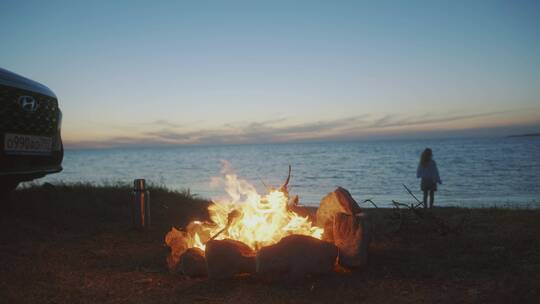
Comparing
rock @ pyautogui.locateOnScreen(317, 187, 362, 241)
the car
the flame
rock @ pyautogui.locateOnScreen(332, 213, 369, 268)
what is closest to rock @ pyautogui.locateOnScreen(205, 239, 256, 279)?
the flame

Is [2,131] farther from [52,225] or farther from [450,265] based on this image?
[450,265]

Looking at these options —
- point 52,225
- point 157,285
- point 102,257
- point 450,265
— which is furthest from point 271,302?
point 52,225

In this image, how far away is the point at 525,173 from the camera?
87.7 feet

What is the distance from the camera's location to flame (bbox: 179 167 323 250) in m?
4.85

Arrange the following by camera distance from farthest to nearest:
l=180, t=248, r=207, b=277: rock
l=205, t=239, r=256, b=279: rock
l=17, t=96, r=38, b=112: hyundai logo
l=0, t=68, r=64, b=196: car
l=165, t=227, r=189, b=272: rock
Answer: l=17, t=96, r=38, b=112: hyundai logo < l=0, t=68, r=64, b=196: car < l=165, t=227, r=189, b=272: rock < l=180, t=248, r=207, b=277: rock < l=205, t=239, r=256, b=279: rock

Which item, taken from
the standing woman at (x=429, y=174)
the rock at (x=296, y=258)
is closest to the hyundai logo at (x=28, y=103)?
the rock at (x=296, y=258)

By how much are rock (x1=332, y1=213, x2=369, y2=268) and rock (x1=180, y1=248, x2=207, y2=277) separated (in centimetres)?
154

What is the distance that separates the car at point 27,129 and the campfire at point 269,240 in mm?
2442

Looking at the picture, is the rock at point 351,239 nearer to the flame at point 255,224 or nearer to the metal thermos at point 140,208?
the flame at point 255,224

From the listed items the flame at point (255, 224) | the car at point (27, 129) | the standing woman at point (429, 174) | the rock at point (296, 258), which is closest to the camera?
the rock at point (296, 258)

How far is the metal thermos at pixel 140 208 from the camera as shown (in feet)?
22.4

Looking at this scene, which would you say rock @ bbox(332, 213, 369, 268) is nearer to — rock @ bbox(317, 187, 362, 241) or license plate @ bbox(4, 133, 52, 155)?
rock @ bbox(317, 187, 362, 241)

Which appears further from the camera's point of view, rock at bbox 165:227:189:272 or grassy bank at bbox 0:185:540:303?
rock at bbox 165:227:189:272

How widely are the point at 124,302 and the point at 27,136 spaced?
3.23m
